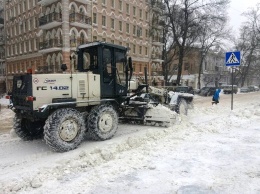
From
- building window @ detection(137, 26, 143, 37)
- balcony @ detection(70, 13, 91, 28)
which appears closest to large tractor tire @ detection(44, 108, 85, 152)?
balcony @ detection(70, 13, 91, 28)

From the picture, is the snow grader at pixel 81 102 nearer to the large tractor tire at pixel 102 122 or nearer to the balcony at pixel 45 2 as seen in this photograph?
the large tractor tire at pixel 102 122

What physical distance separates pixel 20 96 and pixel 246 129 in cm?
745

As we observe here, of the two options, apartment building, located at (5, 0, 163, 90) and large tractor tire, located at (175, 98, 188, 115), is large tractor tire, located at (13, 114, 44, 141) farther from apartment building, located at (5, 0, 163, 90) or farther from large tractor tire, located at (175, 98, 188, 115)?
apartment building, located at (5, 0, 163, 90)

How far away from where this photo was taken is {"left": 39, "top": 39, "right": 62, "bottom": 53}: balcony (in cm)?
3510

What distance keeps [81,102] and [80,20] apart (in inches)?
1209

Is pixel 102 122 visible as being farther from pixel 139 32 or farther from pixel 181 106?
pixel 139 32

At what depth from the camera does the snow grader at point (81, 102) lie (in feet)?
22.0

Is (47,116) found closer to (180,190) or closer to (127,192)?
(127,192)

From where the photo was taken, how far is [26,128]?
27.0ft

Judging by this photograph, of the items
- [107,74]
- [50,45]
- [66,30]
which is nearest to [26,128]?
[107,74]

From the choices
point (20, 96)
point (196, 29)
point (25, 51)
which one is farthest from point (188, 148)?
point (25, 51)

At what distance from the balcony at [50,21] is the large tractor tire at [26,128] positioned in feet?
94.7

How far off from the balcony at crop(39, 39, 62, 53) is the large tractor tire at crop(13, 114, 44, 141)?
28.1 meters

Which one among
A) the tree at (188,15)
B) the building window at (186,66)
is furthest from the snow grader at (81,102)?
Answer: the building window at (186,66)
